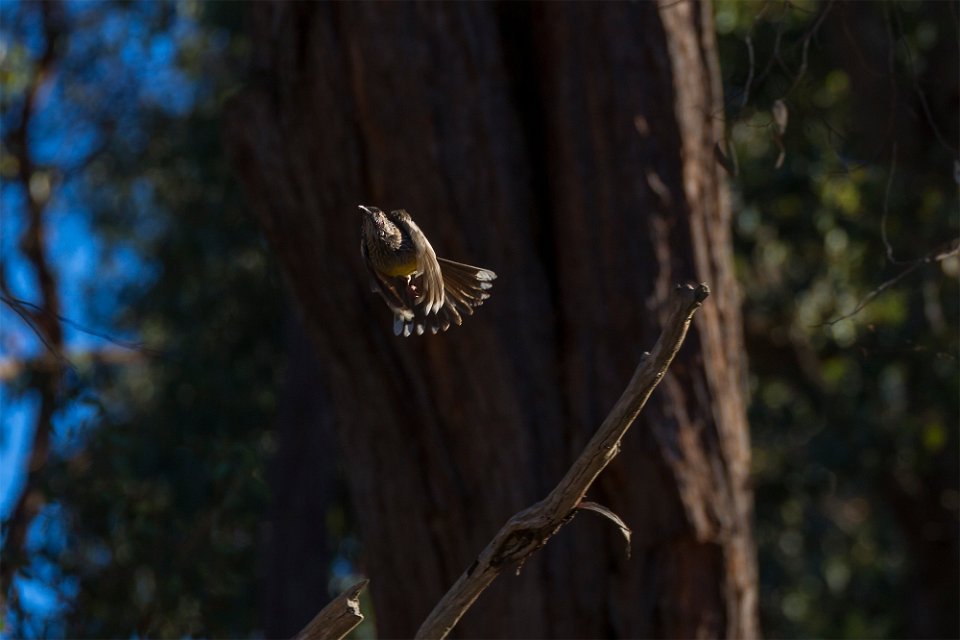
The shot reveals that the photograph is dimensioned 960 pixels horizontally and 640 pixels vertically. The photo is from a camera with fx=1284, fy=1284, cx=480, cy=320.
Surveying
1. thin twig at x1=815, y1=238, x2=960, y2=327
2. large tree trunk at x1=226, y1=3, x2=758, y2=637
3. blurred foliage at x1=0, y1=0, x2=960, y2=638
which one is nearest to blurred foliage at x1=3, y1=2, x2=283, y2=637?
blurred foliage at x1=0, y1=0, x2=960, y2=638

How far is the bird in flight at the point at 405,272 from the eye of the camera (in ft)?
7.06

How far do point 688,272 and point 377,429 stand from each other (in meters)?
1.24

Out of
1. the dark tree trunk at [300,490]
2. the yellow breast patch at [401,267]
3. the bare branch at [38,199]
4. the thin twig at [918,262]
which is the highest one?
the bare branch at [38,199]

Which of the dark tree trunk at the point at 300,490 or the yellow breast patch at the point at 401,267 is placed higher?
the yellow breast patch at the point at 401,267

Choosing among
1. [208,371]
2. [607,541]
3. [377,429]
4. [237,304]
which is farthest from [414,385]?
[237,304]

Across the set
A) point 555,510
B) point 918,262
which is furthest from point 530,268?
point 555,510

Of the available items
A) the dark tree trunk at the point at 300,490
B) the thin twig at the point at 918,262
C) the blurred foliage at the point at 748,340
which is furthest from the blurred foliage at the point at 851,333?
the dark tree trunk at the point at 300,490

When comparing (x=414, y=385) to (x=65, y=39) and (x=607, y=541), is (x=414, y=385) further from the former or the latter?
(x=65, y=39)

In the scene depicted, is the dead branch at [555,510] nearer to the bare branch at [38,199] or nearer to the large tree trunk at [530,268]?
the large tree trunk at [530,268]

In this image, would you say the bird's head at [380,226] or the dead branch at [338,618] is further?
the dead branch at [338,618]

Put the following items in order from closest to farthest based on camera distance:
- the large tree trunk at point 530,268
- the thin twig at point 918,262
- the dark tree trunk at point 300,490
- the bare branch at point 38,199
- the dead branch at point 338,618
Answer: the dead branch at point 338,618 → the thin twig at point 918,262 → the large tree trunk at point 530,268 → the dark tree trunk at point 300,490 → the bare branch at point 38,199

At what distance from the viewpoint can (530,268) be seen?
4.46 metres

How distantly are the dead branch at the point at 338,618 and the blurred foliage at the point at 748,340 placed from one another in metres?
3.02

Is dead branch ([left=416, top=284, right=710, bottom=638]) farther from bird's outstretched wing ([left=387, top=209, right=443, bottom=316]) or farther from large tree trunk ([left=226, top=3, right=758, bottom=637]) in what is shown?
large tree trunk ([left=226, top=3, right=758, bottom=637])
